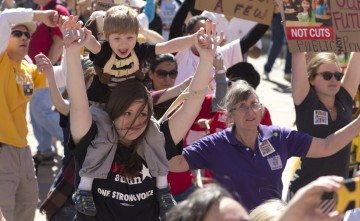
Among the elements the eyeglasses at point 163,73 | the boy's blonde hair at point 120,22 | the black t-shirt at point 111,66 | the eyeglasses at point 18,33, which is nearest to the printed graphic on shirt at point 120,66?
the black t-shirt at point 111,66

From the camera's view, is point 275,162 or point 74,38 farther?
point 275,162

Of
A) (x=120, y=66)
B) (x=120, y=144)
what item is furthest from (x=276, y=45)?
(x=120, y=144)

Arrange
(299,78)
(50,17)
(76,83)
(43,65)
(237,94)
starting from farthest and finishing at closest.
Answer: (299,78) → (50,17) → (43,65) → (237,94) → (76,83)

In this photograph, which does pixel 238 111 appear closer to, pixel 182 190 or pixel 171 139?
pixel 171 139

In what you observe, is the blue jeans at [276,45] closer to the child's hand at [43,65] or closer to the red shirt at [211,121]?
the red shirt at [211,121]

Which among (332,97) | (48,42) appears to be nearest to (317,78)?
(332,97)

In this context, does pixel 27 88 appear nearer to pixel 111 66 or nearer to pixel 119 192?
pixel 111 66

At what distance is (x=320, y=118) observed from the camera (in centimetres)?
562

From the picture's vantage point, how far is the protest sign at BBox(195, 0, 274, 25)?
19.4ft

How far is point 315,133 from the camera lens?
18.5 ft

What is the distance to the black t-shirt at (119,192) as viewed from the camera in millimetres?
4180

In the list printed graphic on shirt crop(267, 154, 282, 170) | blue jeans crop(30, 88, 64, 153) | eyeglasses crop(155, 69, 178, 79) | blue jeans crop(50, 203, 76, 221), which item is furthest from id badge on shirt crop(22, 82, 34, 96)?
blue jeans crop(30, 88, 64, 153)

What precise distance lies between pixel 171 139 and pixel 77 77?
0.58 meters

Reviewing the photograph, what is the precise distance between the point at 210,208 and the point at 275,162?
6.25 ft
